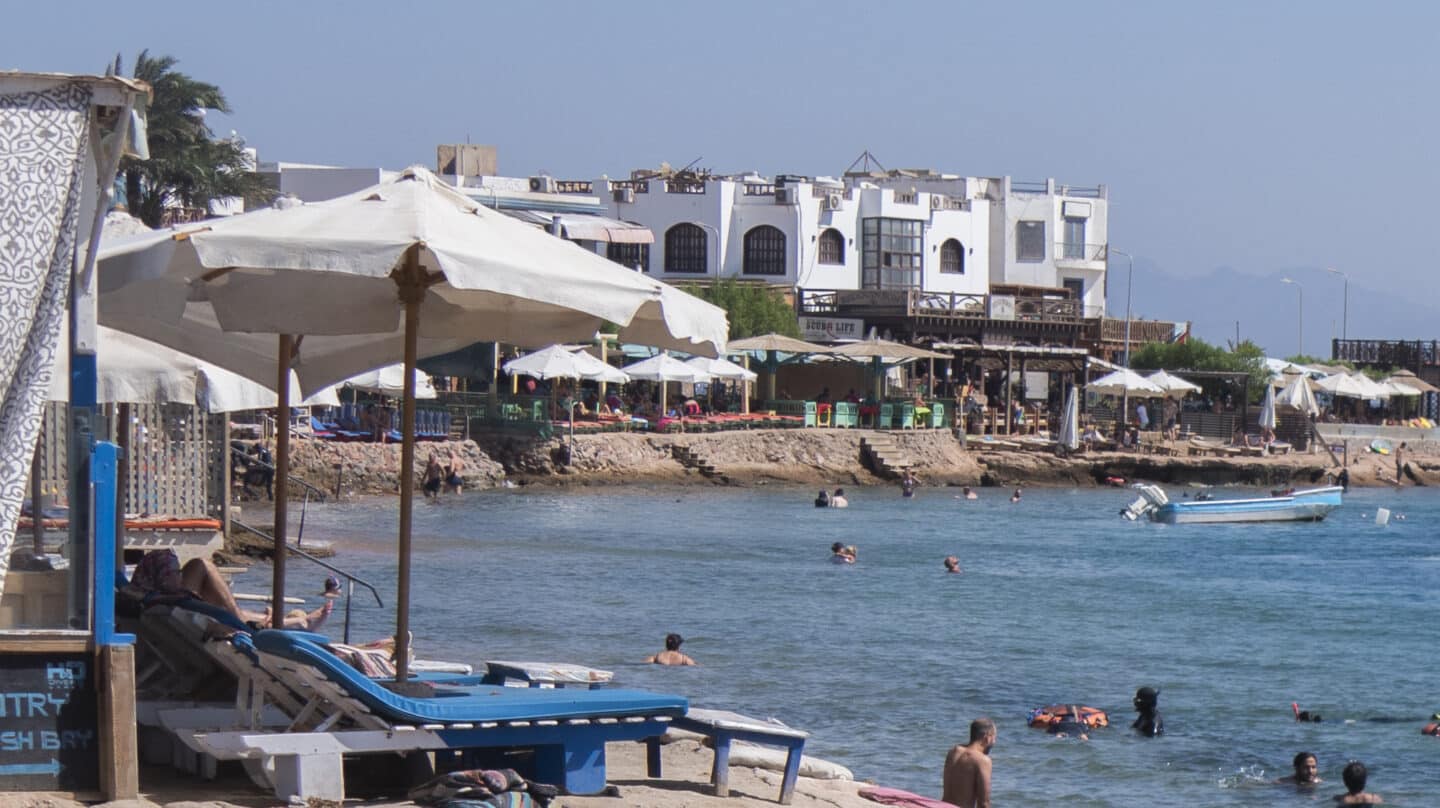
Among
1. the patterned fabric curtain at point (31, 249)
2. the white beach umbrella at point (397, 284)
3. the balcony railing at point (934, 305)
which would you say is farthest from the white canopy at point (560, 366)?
the patterned fabric curtain at point (31, 249)

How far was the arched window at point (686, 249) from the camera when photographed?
70750mm

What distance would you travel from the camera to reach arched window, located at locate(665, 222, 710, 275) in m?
70.8

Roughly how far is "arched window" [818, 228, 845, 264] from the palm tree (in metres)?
36.6

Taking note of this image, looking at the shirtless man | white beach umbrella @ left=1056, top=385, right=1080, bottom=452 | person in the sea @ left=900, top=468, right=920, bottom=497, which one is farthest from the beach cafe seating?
white beach umbrella @ left=1056, top=385, right=1080, bottom=452

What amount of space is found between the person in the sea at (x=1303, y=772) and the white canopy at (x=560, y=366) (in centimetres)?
3038

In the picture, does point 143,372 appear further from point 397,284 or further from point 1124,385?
point 1124,385

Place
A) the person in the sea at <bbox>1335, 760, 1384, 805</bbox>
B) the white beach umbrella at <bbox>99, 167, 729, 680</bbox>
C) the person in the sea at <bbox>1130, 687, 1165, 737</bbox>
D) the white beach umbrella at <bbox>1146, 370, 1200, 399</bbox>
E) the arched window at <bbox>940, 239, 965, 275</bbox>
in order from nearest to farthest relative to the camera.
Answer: the white beach umbrella at <bbox>99, 167, 729, 680</bbox>, the person in the sea at <bbox>1335, 760, 1384, 805</bbox>, the person in the sea at <bbox>1130, 687, 1165, 737</bbox>, the white beach umbrella at <bbox>1146, 370, 1200, 399</bbox>, the arched window at <bbox>940, 239, 965, 275</bbox>

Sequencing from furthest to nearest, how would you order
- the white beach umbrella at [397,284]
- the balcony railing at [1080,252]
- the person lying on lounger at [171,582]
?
1. the balcony railing at [1080,252]
2. the person lying on lounger at [171,582]
3. the white beach umbrella at [397,284]

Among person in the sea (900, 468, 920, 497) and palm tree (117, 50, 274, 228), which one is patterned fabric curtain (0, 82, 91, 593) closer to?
palm tree (117, 50, 274, 228)

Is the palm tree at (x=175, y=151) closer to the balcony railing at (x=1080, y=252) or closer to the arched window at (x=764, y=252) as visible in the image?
the arched window at (x=764, y=252)

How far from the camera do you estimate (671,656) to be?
17531 millimetres

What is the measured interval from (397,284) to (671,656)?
33.0 feet

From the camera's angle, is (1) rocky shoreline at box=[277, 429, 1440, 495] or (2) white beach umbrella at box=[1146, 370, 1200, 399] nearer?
(1) rocky shoreline at box=[277, 429, 1440, 495]

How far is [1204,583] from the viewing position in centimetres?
3064
